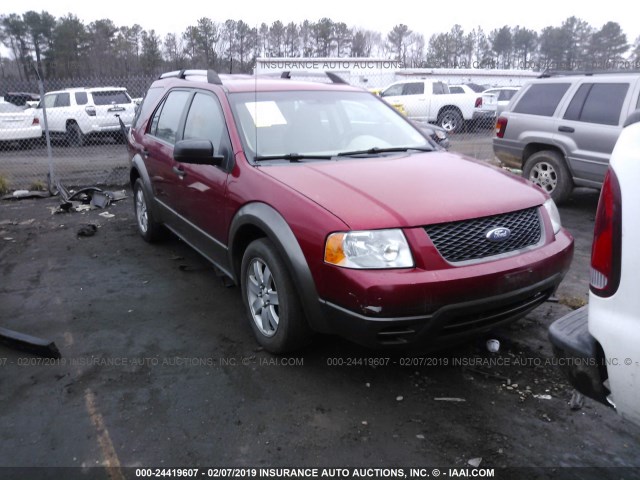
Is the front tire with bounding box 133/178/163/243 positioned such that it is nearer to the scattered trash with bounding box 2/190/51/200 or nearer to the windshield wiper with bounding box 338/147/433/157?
the windshield wiper with bounding box 338/147/433/157

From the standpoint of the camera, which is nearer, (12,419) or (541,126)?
(12,419)

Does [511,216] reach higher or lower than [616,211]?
lower

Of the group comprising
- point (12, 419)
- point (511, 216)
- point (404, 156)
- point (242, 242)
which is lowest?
point (12, 419)

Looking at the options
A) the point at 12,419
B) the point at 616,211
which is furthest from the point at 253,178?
the point at 616,211

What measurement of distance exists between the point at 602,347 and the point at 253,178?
2272mm

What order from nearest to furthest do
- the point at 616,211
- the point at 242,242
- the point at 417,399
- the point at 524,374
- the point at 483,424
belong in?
1. the point at 616,211
2. the point at 483,424
3. the point at 417,399
4. the point at 524,374
5. the point at 242,242

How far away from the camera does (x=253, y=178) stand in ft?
11.4

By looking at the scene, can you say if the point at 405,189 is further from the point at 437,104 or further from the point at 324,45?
the point at 324,45

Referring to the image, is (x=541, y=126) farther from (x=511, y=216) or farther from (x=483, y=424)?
(x=483, y=424)

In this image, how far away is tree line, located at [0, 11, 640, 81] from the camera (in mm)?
32688

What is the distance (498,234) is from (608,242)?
0.98 meters

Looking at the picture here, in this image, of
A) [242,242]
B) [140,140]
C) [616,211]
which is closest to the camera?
[616,211]

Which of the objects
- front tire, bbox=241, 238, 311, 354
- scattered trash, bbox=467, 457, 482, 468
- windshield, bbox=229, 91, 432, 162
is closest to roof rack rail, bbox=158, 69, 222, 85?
windshield, bbox=229, 91, 432, 162

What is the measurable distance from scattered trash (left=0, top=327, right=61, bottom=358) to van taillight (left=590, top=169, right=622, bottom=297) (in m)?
3.26
